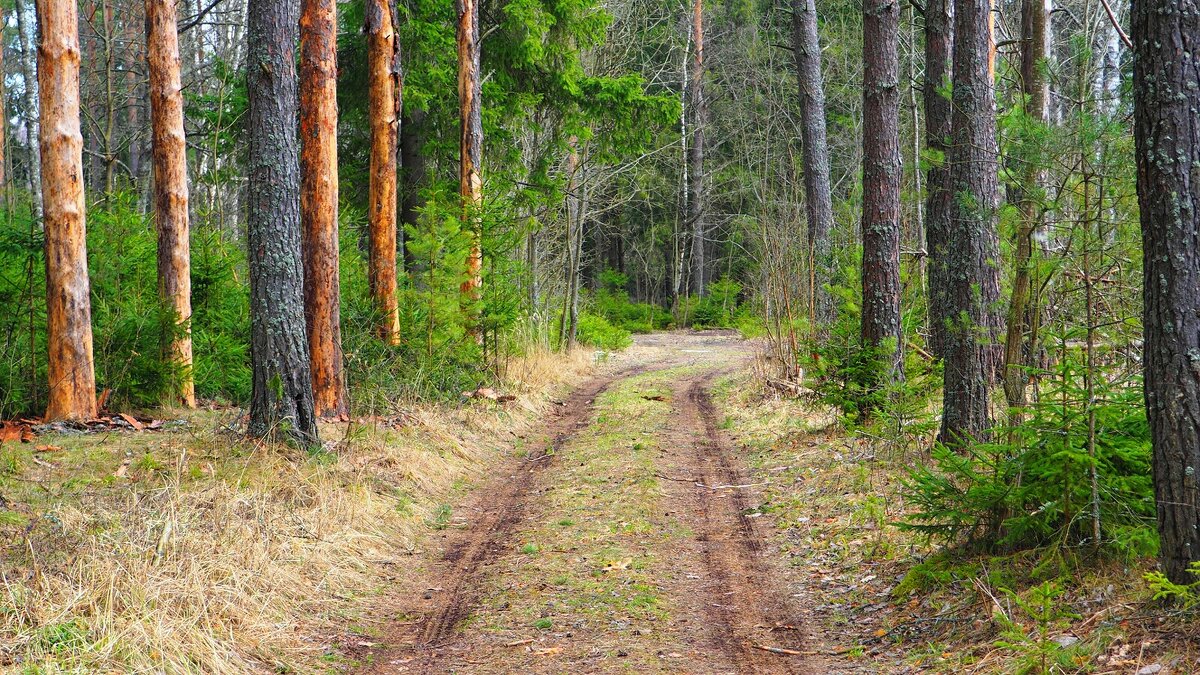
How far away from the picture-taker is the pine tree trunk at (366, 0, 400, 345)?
38.1 ft

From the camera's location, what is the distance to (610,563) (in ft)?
20.7

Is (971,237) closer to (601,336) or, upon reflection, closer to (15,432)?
(15,432)

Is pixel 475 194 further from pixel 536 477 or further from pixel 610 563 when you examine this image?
pixel 610 563

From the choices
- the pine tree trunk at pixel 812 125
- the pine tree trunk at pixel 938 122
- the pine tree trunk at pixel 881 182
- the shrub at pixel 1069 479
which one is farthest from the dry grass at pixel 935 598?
the pine tree trunk at pixel 812 125

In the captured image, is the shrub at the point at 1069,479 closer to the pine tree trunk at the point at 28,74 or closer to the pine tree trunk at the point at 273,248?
the pine tree trunk at the point at 273,248

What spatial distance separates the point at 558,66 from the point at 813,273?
6.62 meters

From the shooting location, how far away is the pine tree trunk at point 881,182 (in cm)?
1014

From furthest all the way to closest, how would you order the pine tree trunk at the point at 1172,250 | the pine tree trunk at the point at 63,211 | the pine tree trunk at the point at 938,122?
the pine tree trunk at the point at 938,122
the pine tree trunk at the point at 63,211
the pine tree trunk at the point at 1172,250

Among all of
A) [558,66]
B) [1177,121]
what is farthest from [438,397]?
[1177,121]

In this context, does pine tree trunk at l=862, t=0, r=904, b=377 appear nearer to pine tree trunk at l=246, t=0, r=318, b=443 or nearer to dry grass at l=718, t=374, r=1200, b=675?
dry grass at l=718, t=374, r=1200, b=675

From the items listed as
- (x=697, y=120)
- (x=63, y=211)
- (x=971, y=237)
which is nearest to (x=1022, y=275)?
(x=971, y=237)

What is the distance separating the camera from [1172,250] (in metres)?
3.77

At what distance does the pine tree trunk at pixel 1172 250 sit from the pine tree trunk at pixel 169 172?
9465 mm

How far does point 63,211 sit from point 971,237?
8.28m
